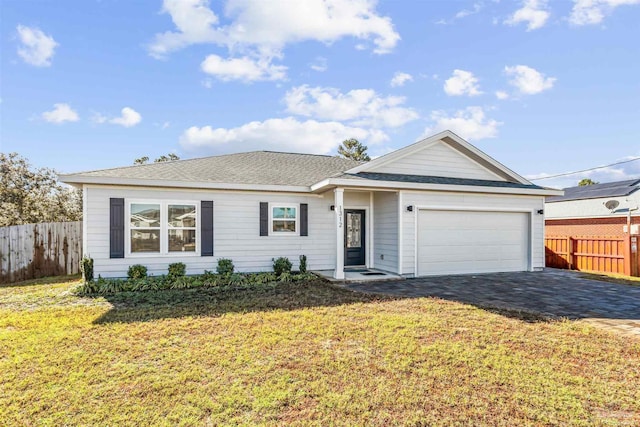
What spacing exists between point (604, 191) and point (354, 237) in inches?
658

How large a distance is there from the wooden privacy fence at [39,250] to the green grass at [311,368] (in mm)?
5624

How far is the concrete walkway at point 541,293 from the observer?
19.4ft

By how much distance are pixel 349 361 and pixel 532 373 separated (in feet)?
6.24

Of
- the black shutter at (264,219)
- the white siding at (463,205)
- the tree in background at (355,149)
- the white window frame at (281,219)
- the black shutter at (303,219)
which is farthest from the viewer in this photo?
the tree in background at (355,149)

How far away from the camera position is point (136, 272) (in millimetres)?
8742

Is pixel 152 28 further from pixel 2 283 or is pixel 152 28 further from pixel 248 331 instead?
pixel 248 331

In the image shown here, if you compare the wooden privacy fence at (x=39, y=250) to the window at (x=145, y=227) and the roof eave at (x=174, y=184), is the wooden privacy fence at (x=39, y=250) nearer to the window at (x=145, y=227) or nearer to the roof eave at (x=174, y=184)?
the roof eave at (x=174, y=184)

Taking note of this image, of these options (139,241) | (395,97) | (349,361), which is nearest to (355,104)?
(395,97)

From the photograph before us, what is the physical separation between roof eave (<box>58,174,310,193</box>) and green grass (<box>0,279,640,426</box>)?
3.37 m

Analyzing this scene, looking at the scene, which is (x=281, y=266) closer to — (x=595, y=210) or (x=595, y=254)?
(x=595, y=254)

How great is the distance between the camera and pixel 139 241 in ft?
29.7

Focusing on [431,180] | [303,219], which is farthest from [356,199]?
[431,180]

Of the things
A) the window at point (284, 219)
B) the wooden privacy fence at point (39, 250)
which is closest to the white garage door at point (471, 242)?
the window at point (284, 219)

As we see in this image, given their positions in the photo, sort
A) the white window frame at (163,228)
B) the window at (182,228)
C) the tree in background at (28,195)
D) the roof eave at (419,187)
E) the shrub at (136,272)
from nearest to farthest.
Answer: the shrub at (136,272)
the white window frame at (163,228)
the roof eave at (419,187)
the window at (182,228)
the tree in background at (28,195)
